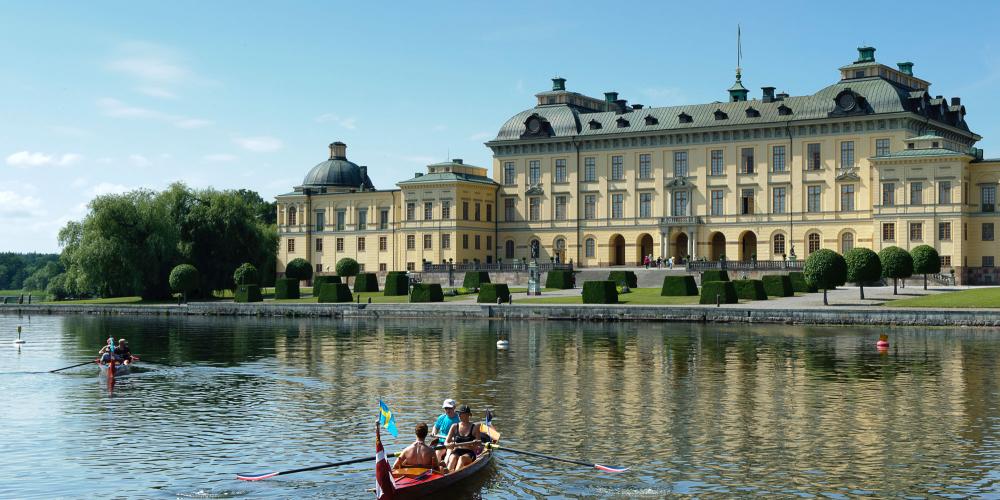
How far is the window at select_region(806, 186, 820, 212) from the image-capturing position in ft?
281

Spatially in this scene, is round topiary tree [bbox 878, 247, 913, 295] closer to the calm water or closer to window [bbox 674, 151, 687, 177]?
the calm water

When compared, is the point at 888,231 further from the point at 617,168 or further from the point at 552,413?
the point at 552,413

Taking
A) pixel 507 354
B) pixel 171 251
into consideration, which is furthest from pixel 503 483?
pixel 171 251

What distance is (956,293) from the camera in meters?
62.6

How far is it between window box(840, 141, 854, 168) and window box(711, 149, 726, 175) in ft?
31.1

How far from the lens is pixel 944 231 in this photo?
252 feet

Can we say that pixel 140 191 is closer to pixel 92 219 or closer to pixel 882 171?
pixel 92 219

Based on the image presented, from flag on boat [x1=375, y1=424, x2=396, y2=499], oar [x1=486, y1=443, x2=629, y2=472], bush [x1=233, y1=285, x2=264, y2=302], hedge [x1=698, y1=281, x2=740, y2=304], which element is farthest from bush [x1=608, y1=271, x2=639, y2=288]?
flag on boat [x1=375, y1=424, x2=396, y2=499]

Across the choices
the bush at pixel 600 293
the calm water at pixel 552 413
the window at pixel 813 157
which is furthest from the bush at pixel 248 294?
the window at pixel 813 157

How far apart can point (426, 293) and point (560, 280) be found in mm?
12309

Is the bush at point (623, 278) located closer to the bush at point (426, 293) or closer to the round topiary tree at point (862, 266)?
the bush at point (426, 293)

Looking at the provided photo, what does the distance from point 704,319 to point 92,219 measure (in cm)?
4299

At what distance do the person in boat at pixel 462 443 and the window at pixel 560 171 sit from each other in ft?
250

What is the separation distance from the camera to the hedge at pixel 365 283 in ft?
280
